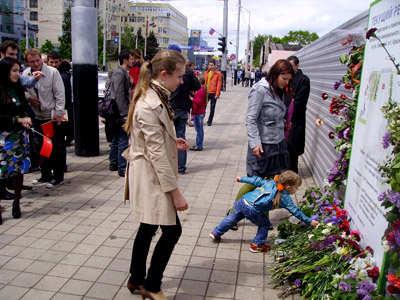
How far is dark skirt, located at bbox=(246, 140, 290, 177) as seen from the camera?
166 inches

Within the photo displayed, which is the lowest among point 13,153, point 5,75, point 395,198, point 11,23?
point 13,153

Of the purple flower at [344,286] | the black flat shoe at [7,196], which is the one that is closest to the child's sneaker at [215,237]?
the purple flower at [344,286]

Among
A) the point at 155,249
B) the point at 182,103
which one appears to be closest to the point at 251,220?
the point at 155,249

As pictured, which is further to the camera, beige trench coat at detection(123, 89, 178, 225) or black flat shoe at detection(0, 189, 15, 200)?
black flat shoe at detection(0, 189, 15, 200)

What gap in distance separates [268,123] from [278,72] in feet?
1.72

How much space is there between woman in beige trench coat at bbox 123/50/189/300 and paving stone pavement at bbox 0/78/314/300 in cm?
78

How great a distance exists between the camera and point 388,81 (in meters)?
2.73

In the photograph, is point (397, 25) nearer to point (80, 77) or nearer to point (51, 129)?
point (51, 129)

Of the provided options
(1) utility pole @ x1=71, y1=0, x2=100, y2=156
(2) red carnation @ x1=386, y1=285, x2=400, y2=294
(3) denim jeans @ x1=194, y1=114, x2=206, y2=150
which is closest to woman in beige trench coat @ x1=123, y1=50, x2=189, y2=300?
(2) red carnation @ x1=386, y1=285, x2=400, y2=294

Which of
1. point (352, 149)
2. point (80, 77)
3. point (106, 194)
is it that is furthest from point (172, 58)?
point (80, 77)

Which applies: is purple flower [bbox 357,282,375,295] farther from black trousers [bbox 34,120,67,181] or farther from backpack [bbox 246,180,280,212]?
black trousers [bbox 34,120,67,181]

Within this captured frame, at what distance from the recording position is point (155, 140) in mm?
2701

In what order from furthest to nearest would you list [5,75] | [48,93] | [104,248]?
[48,93] < [5,75] < [104,248]

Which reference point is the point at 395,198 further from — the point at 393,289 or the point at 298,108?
the point at 298,108
